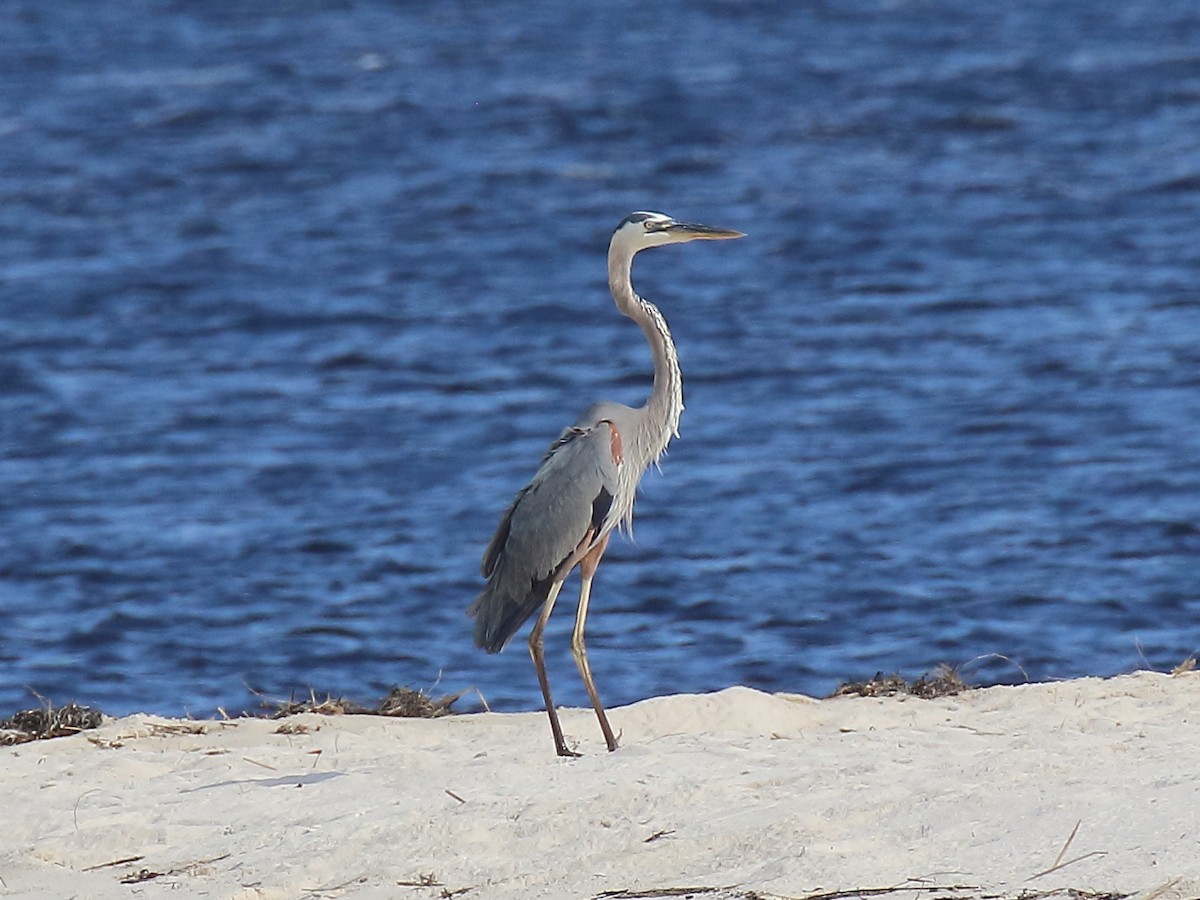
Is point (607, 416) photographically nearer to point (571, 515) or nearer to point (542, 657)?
point (571, 515)

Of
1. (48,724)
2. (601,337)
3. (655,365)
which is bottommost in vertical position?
(601,337)

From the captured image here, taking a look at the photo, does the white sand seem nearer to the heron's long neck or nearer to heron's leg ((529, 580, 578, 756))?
heron's leg ((529, 580, 578, 756))

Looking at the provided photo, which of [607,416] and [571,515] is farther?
[607,416]

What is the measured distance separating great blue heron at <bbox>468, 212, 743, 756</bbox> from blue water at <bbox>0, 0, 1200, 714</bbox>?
235cm

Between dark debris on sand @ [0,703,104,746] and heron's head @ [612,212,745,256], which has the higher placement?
heron's head @ [612,212,745,256]

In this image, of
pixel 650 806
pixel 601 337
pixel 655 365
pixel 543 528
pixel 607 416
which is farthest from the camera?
pixel 601 337

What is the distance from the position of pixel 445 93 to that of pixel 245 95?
2.40 meters

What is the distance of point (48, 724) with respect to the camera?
7848mm

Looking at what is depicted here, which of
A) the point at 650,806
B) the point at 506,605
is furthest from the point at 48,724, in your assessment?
the point at 650,806

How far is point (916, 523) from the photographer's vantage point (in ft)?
40.5

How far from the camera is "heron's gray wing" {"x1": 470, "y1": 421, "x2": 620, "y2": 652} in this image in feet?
23.9

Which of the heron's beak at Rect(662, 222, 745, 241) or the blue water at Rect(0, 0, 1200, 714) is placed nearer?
the heron's beak at Rect(662, 222, 745, 241)

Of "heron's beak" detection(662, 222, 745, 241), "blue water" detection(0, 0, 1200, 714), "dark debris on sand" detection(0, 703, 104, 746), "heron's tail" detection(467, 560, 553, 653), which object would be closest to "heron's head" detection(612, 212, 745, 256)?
"heron's beak" detection(662, 222, 745, 241)

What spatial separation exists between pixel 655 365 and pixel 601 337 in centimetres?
888
